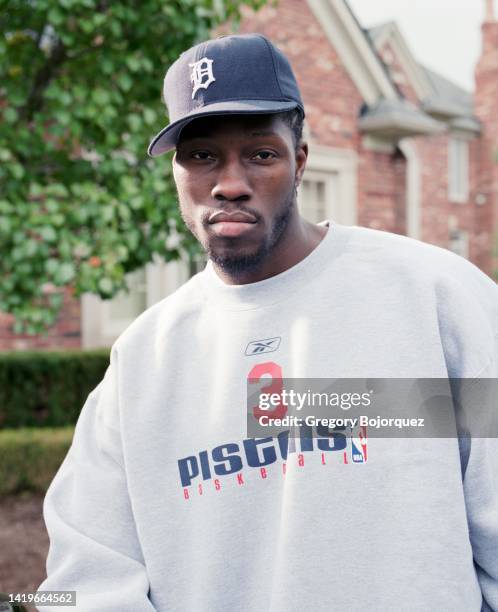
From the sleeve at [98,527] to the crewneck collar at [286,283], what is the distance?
1.16 ft

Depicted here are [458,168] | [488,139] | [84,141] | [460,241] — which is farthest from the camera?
[488,139]

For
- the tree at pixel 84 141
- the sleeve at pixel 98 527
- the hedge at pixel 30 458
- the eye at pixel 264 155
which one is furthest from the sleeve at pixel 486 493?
the hedge at pixel 30 458

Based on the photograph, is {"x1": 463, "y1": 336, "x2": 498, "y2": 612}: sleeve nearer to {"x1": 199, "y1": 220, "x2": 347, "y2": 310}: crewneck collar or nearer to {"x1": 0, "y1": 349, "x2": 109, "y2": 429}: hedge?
{"x1": 199, "y1": 220, "x2": 347, "y2": 310}: crewneck collar

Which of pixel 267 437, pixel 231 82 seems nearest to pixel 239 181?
pixel 231 82

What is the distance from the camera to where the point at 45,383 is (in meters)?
7.61

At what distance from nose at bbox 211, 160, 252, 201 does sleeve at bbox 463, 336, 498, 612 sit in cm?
64

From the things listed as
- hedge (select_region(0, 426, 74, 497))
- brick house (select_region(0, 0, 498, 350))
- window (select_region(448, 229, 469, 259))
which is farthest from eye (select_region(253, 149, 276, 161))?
window (select_region(448, 229, 469, 259))

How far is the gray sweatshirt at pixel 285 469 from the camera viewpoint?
5.22ft

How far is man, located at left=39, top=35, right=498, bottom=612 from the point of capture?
62.8 inches

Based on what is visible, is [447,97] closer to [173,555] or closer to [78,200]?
[78,200]

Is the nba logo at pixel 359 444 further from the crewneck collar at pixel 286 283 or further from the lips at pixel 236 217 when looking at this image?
the lips at pixel 236 217

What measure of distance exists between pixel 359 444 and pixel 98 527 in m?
0.67

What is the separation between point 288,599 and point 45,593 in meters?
0.62

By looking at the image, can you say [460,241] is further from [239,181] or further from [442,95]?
[239,181]
